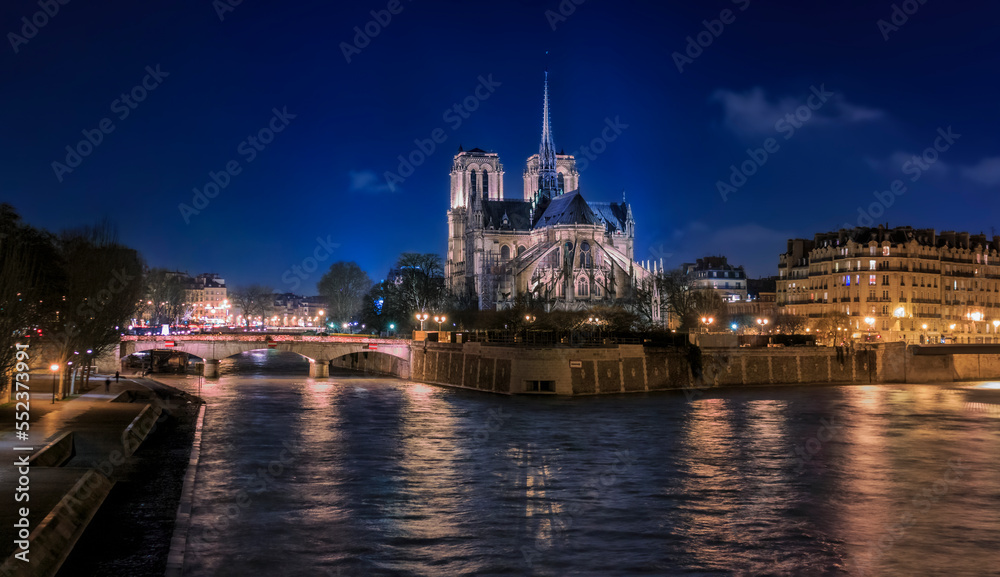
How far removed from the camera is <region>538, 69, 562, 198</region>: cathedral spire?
128000 millimetres

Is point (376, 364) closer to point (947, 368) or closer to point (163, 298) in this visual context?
point (947, 368)

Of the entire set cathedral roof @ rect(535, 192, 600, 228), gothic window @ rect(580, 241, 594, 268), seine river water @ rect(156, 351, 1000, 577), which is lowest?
seine river water @ rect(156, 351, 1000, 577)

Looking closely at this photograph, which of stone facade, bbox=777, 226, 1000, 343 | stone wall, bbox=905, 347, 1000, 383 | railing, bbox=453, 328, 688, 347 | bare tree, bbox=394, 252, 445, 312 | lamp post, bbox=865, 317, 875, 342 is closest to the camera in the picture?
railing, bbox=453, 328, 688, 347

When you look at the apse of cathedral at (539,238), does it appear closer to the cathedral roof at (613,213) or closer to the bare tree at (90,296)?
the cathedral roof at (613,213)

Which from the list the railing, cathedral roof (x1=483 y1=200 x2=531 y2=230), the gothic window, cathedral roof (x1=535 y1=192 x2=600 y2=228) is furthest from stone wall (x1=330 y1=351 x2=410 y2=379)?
cathedral roof (x1=483 y1=200 x2=531 y2=230)

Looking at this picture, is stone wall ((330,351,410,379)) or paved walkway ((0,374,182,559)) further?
stone wall ((330,351,410,379))

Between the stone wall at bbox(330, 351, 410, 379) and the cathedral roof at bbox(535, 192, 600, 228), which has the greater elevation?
the cathedral roof at bbox(535, 192, 600, 228)

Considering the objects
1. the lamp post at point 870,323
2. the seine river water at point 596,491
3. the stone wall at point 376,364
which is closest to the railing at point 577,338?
the stone wall at point 376,364

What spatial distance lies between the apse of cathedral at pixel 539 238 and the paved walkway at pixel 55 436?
59.2 meters

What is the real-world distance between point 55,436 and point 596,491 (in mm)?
15362

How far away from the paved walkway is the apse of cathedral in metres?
59.2

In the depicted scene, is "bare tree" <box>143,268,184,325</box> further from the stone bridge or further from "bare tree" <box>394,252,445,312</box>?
the stone bridge

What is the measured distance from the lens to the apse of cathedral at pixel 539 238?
341 feet

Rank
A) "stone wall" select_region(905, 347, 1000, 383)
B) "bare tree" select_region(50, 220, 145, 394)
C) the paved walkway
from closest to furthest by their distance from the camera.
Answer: the paved walkway
"bare tree" select_region(50, 220, 145, 394)
"stone wall" select_region(905, 347, 1000, 383)
